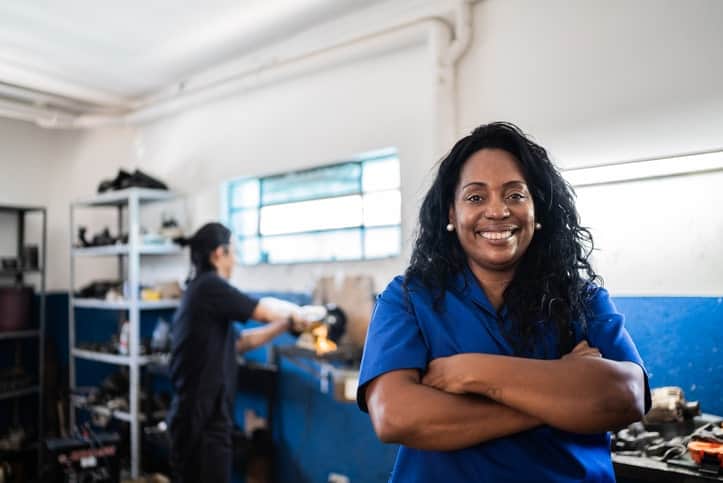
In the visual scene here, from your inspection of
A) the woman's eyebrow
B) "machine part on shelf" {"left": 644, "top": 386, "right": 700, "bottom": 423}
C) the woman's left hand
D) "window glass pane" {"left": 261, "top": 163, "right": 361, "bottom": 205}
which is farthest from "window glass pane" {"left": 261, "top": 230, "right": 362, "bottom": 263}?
the woman's left hand

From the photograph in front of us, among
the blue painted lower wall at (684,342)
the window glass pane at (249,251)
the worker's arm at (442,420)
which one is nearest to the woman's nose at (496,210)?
the worker's arm at (442,420)

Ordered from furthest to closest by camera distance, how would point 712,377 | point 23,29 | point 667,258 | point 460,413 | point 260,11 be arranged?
point 23,29 < point 260,11 < point 667,258 < point 712,377 < point 460,413

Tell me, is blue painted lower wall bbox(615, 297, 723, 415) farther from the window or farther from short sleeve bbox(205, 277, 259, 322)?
short sleeve bbox(205, 277, 259, 322)

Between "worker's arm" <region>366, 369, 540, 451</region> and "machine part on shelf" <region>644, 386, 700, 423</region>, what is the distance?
42.7 inches

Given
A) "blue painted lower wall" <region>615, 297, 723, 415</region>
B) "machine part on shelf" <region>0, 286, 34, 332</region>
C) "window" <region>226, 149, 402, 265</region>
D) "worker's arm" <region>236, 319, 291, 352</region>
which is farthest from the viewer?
"machine part on shelf" <region>0, 286, 34, 332</region>

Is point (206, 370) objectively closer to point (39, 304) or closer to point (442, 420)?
point (442, 420)

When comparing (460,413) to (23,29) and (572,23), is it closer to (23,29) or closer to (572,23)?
(572,23)

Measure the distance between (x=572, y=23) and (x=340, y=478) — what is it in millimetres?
2576

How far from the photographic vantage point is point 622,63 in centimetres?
233

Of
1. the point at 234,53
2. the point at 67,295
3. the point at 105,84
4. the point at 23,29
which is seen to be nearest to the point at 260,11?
the point at 234,53

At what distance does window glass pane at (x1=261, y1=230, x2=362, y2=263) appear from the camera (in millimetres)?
3406

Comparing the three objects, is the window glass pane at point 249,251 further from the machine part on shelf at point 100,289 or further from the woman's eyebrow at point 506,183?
the woman's eyebrow at point 506,183

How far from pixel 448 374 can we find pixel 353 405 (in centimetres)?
208

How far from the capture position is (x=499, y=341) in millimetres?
1249
